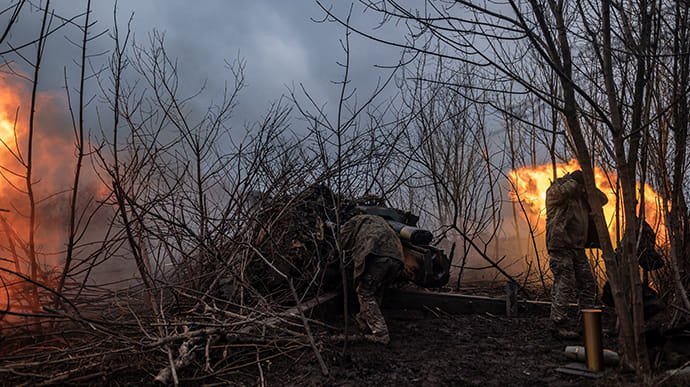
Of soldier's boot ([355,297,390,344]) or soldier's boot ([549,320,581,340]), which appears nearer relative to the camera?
soldier's boot ([355,297,390,344])

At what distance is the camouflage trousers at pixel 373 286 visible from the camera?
18.3ft

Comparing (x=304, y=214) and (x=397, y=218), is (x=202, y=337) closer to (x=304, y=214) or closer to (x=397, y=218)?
(x=304, y=214)

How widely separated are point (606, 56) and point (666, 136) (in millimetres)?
2308

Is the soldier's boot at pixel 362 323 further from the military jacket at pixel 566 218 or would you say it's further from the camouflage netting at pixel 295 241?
the military jacket at pixel 566 218

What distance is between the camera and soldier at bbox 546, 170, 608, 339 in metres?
6.21

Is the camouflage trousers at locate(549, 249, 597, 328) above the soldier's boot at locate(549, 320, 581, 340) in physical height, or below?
above

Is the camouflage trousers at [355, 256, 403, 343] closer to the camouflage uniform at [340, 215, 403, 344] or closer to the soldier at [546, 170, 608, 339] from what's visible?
the camouflage uniform at [340, 215, 403, 344]

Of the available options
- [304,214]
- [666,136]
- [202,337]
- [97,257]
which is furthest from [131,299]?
[666,136]

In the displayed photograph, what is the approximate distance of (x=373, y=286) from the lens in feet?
18.6

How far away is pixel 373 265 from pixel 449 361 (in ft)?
4.42

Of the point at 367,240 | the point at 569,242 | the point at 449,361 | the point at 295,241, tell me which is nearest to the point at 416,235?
the point at 367,240

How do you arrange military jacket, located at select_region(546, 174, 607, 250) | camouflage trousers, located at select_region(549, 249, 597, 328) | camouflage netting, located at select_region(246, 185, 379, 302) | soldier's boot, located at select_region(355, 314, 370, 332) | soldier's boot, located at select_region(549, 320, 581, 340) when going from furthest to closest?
camouflage netting, located at select_region(246, 185, 379, 302)
military jacket, located at select_region(546, 174, 607, 250)
camouflage trousers, located at select_region(549, 249, 597, 328)
soldier's boot, located at select_region(355, 314, 370, 332)
soldier's boot, located at select_region(549, 320, 581, 340)

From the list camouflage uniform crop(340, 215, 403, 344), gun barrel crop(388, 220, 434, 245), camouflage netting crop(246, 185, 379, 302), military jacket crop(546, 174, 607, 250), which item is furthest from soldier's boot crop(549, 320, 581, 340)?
camouflage netting crop(246, 185, 379, 302)

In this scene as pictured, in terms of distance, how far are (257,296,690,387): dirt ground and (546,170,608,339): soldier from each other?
16.9 inches
